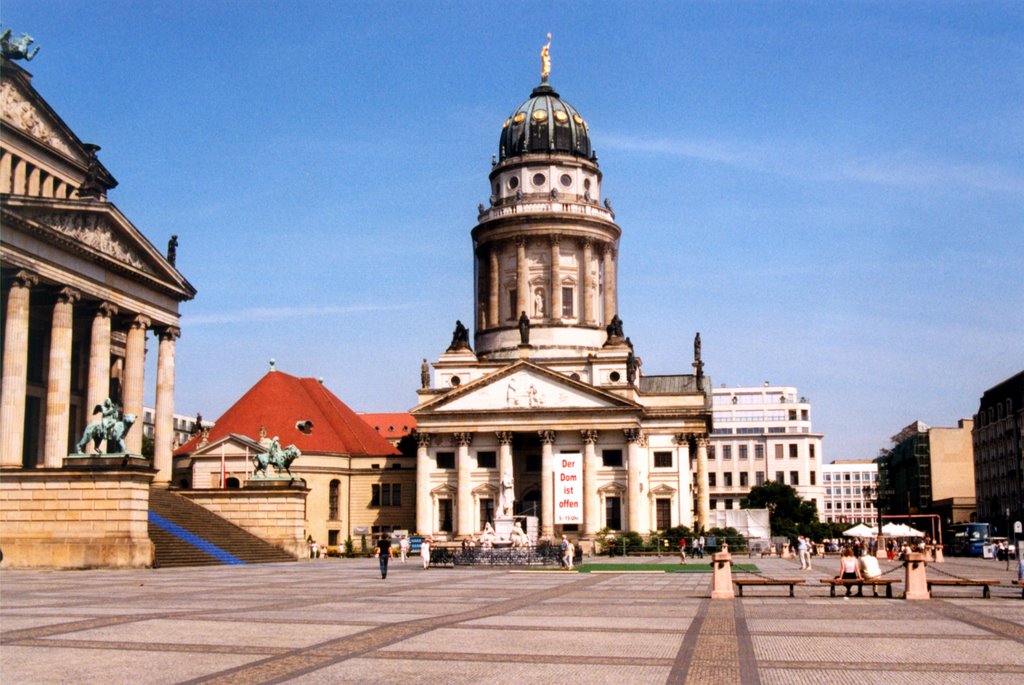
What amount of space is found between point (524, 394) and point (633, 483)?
36.2ft

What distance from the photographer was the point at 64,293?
5784cm

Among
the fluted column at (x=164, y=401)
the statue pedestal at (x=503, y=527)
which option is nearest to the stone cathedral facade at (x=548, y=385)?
the statue pedestal at (x=503, y=527)

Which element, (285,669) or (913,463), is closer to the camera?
(285,669)

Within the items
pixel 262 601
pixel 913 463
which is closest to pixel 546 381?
pixel 262 601

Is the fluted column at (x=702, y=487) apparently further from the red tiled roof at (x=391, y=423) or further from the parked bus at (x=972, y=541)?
the red tiled roof at (x=391, y=423)

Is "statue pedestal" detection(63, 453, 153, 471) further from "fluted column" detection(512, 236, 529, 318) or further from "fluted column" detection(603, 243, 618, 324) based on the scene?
"fluted column" detection(603, 243, 618, 324)

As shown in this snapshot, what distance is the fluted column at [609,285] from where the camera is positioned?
105 m

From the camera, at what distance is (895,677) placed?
15.4 m

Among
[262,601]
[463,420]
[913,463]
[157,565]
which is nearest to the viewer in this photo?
[262,601]

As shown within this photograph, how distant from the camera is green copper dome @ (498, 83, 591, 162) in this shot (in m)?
106

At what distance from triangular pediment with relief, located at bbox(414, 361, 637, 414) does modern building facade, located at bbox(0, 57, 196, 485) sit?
3004 centimetres

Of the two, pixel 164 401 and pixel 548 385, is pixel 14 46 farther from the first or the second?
pixel 548 385

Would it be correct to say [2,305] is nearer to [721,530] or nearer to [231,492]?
[231,492]

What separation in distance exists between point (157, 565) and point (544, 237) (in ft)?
197
